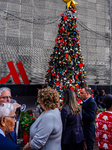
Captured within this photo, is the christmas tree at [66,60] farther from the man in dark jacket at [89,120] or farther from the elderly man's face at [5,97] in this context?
the elderly man's face at [5,97]

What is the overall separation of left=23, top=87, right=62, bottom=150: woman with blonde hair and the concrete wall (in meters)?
6.47

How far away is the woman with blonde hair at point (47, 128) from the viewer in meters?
2.02

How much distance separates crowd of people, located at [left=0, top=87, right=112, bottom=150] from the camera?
1.55m

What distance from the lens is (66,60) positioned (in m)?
5.88

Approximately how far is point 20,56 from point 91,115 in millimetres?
6086

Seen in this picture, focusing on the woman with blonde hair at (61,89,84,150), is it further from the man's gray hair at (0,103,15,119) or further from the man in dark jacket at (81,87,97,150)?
the man's gray hair at (0,103,15,119)

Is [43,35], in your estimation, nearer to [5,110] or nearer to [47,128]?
[47,128]

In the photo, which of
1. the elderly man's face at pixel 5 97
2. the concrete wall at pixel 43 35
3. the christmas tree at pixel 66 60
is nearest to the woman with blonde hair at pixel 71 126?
the elderly man's face at pixel 5 97

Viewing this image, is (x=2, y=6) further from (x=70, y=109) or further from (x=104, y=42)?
(x=70, y=109)

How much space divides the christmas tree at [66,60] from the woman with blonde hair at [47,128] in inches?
139

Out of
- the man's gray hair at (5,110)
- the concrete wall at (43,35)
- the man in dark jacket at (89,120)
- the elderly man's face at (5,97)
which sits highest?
the concrete wall at (43,35)

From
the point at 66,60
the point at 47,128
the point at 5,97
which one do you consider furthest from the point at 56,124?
the point at 66,60

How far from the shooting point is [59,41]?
602cm

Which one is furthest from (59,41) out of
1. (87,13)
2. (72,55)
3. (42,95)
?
(87,13)
